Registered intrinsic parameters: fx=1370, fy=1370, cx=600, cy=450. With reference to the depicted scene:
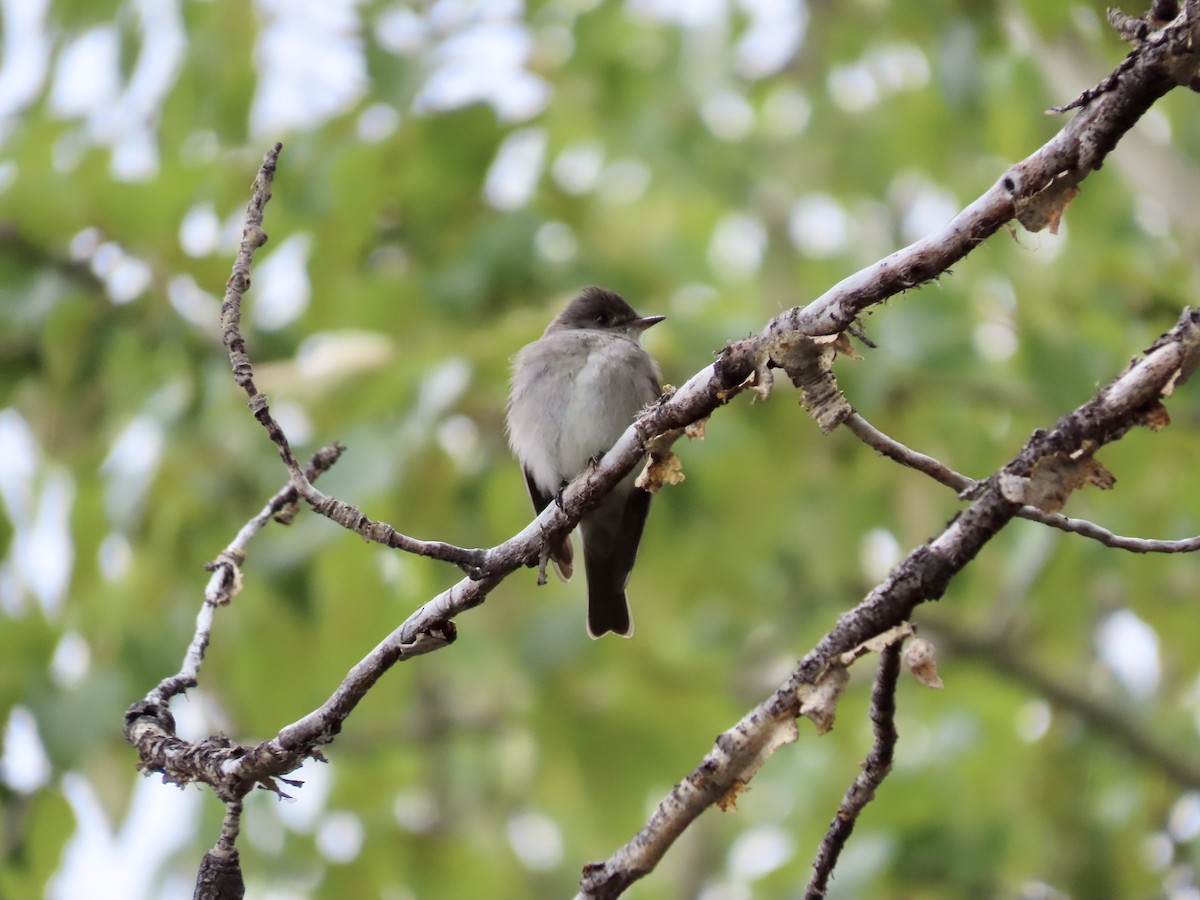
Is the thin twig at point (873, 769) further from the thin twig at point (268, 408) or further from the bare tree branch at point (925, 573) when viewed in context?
the thin twig at point (268, 408)

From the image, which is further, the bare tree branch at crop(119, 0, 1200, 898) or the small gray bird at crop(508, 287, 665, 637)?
the small gray bird at crop(508, 287, 665, 637)

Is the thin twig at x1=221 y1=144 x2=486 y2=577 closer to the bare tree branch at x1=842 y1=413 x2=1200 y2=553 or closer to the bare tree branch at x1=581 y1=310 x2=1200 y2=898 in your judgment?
the bare tree branch at x1=581 y1=310 x2=1200 y2=898

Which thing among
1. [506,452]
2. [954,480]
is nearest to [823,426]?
[954,480]

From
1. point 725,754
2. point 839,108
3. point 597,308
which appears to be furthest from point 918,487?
point 725,754

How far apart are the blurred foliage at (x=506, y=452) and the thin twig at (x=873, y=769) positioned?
6.80 ft

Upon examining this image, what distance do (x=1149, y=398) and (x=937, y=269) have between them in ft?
0.95

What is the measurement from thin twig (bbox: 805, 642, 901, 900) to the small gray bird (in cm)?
235

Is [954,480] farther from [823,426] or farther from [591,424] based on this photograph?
Result: [591,424]

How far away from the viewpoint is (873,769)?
1858 millimetres

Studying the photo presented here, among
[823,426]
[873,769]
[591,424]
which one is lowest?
[873,769]

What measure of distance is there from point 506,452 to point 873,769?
10.5ft

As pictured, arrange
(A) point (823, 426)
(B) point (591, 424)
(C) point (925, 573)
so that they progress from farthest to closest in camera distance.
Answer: (B) point (591, 424)
(A) point (823, 426)
(C) point (925, 573)

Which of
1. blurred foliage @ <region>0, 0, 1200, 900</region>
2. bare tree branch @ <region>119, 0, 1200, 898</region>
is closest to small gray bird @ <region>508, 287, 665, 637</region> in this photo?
blurred foliage @ <region>0, 0, 1200, 900</region>

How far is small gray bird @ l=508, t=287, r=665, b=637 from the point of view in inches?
176
